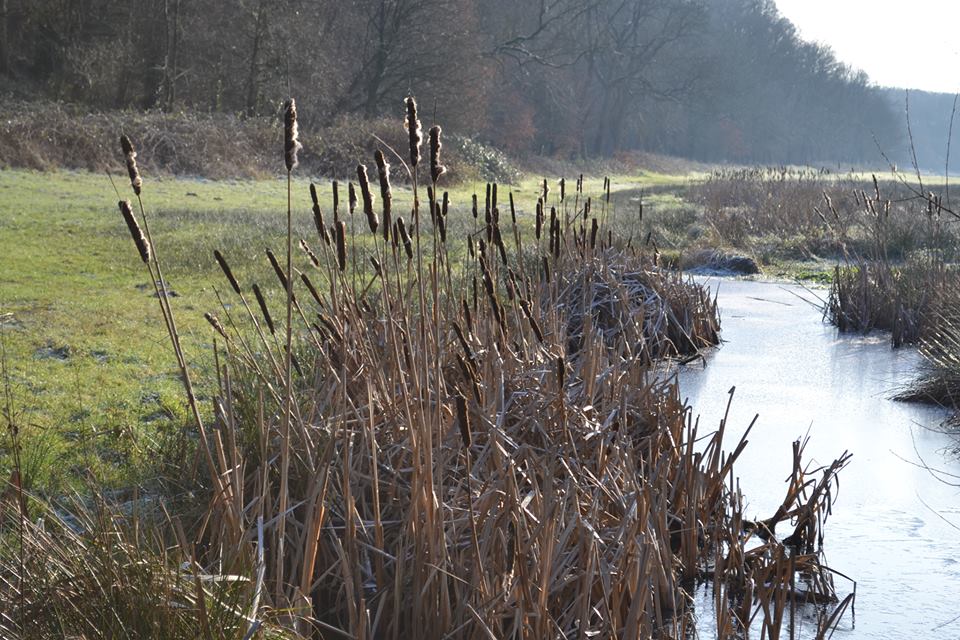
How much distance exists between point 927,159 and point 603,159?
92997 mm

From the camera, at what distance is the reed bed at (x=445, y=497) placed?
221 cm

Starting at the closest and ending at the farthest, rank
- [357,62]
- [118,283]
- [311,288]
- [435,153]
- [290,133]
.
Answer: [290,133] → [435,153] → [311,288] → [118,283] → [357,62]

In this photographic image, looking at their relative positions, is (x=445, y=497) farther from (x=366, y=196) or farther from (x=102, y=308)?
(x=102, y=308)

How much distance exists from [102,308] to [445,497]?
4.11m

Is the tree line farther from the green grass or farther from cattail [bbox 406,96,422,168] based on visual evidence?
cattail [bbox 406,96,422,168]

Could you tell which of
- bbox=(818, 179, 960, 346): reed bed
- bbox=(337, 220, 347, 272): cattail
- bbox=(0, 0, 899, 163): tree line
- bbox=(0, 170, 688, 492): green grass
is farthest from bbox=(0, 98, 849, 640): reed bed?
bbox=(818, 179, 960, 346): reed bed

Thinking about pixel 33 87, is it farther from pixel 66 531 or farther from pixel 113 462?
pixel 66 531

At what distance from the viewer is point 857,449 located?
4863 millimetres

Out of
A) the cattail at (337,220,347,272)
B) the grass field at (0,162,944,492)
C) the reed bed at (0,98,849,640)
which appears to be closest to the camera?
the reed bed at (0,98,849,640)

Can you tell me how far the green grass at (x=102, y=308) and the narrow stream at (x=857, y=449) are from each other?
2194 millimetres

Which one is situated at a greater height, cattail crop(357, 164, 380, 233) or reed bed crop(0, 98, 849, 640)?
cattail crop(357, 164, 380, 233)

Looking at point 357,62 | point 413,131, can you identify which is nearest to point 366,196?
point 413,131

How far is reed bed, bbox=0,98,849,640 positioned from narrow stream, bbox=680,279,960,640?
185 mm

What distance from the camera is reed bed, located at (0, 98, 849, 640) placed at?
7.23 ft
